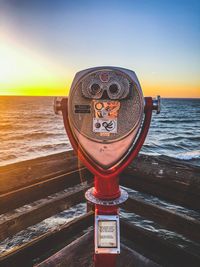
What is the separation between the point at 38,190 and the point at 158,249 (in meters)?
0.94

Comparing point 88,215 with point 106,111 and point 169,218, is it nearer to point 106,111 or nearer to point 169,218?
point 169,218

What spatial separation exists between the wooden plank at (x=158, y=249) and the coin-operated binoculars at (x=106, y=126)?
1.98 ft

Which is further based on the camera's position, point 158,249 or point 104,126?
point 158,249

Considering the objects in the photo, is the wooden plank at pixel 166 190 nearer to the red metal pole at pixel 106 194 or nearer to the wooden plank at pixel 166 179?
the wooden plank at pixel 166 179

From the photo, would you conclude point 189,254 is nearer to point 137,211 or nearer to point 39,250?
point 137,211

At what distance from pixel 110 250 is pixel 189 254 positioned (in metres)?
0.65

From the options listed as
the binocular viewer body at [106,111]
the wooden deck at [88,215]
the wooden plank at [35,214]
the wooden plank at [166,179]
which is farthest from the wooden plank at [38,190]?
the binocular viewer body at [106,111]


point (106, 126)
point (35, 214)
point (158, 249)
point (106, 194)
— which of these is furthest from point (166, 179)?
point (35, 214)

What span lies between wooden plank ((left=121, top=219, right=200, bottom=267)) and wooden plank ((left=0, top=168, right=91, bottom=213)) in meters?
0.52

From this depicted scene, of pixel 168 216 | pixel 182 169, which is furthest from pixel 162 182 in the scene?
pixel 168 216

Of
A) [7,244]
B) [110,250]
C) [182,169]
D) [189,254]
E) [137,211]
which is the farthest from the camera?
[7,244]

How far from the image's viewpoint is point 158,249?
1.74 metres

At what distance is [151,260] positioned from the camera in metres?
1.75

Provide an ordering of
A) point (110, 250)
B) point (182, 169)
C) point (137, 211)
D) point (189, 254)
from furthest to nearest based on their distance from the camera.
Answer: point (137, 211) → point (182, 169) → point (189, 254) → point (110, 250)
